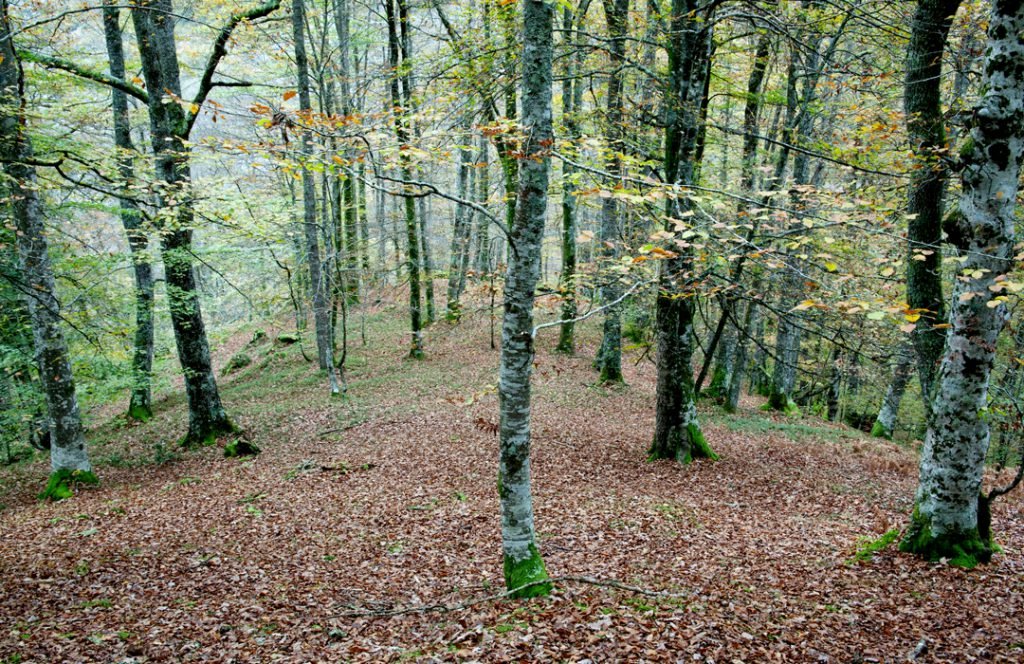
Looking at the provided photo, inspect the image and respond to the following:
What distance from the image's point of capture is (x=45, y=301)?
25.4 feet

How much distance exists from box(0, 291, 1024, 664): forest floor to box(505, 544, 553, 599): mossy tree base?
5.1 inches

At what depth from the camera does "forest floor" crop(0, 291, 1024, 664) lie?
15.3 feet

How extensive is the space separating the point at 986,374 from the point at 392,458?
898cm

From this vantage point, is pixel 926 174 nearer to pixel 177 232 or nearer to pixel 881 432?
pixel 881 432

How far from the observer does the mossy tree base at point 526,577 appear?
16.9ft

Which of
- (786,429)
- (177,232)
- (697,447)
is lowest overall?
(786,429)

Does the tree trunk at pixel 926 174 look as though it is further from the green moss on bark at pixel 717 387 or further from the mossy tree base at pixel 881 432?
the mossy tree base at pixel 881 432

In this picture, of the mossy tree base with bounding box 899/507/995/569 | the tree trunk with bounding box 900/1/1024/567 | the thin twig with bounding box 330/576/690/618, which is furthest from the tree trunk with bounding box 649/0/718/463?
the thin twig with bounding box 330/576/690/618

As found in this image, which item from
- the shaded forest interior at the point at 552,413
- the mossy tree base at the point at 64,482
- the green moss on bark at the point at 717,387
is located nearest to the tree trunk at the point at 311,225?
the shaded forest interior at the point at 552,413

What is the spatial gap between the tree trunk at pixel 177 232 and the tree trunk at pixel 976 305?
34.1ft

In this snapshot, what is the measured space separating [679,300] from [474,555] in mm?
5192

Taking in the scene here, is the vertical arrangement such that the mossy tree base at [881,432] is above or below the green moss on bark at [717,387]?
below

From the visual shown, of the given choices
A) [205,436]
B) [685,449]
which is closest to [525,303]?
[685,449]

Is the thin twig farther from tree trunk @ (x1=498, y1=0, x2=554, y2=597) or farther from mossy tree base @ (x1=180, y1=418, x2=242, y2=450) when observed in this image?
mossy tree base @ (x1=180, y1=418, x2=242, y2=450)
